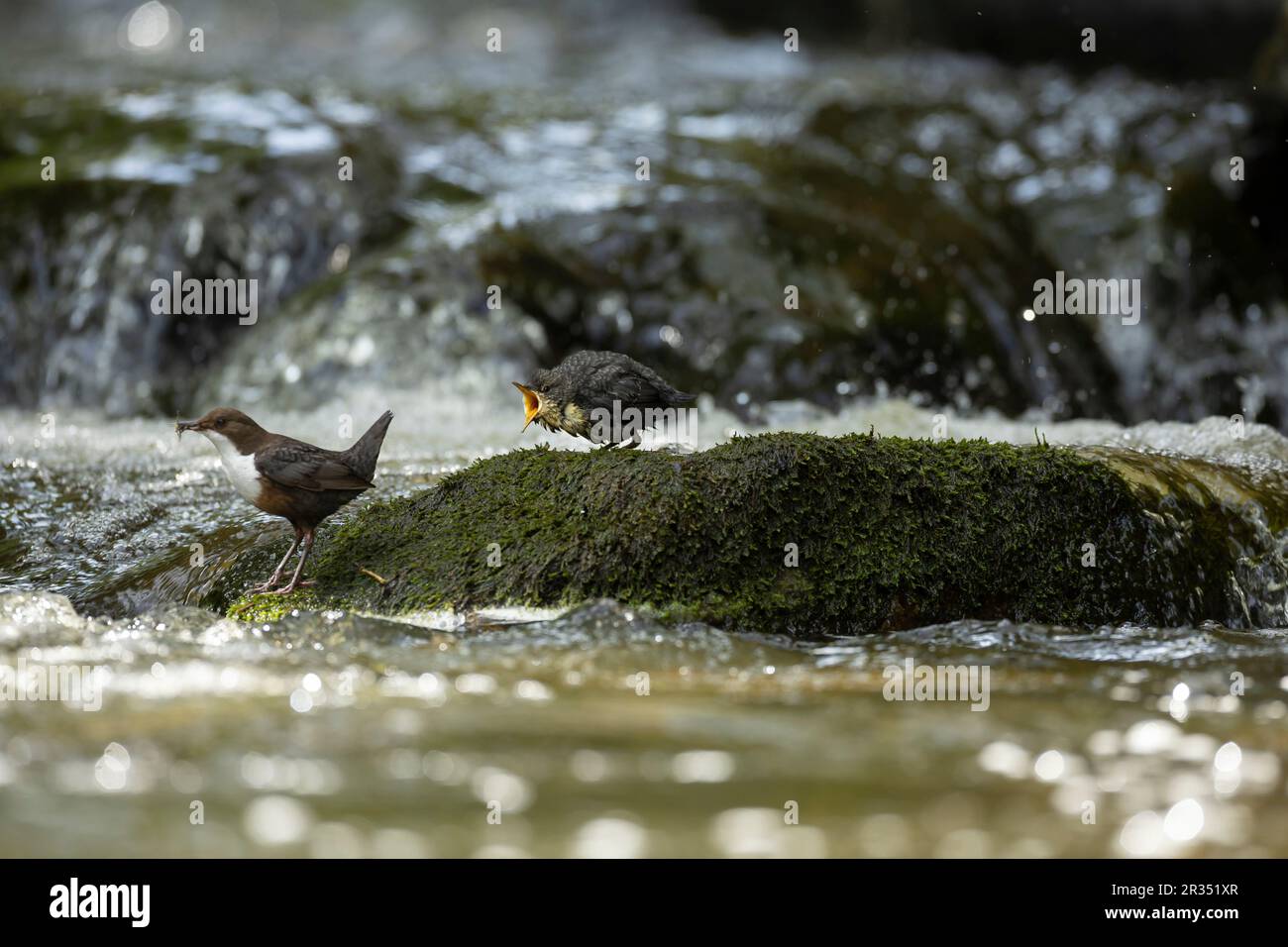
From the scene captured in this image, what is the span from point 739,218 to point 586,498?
6.49 meters

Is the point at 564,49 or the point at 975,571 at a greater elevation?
the point at 564,49

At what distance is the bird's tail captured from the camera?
483 cm

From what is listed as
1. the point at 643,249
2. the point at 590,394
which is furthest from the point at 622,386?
the point at 643,249

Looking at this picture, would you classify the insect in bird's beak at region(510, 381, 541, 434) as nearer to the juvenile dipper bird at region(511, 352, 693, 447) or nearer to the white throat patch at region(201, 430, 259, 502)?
the juvenile dipper bird at region(511, 352, 693, 447)

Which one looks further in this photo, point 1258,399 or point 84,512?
point 1258,399

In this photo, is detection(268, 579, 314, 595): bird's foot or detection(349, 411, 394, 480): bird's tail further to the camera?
detection(349, 411, 394, 480): bird's tail

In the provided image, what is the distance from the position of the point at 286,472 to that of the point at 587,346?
5473mm

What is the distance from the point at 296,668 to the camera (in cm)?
411

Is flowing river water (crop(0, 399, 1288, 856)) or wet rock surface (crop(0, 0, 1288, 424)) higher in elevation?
wet rock surface (crop(0, 0, 1288, 424))

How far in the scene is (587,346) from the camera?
9.96 metres

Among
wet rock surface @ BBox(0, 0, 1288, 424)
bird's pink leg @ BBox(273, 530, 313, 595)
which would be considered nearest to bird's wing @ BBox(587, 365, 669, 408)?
bird's pink leg @ BBox(273, 530, 313, 595)

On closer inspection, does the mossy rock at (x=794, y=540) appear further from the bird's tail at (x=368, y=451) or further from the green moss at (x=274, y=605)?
the bird's tail at (x=368, y=451)

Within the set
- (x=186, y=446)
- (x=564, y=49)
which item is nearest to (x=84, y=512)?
(x=186, y=446)

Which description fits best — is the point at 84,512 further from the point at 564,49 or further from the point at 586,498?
the point at 564,49
